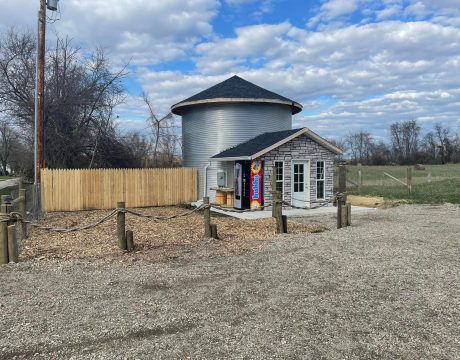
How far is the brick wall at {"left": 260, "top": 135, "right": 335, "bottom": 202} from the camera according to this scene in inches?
658

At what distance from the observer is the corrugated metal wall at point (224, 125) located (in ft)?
67.2

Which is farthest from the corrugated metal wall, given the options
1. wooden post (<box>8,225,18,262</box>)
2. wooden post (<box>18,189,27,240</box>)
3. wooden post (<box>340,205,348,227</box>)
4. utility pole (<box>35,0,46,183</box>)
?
wooden post (<box>8,225,18,262</box>)

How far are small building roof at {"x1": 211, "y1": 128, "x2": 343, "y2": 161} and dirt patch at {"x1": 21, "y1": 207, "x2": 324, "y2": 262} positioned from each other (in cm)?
359

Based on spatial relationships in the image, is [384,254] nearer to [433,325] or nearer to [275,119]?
[433,325]

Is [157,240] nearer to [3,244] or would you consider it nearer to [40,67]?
[3,244]

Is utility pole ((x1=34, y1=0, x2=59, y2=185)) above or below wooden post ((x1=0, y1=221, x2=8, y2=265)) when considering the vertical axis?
above

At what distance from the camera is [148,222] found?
1362 centimetres

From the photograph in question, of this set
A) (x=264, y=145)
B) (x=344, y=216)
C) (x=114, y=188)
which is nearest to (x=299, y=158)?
(x=264, y=145)

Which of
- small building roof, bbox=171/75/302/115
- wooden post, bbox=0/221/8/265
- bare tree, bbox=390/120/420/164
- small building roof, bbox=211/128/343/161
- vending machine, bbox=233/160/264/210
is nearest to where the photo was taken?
wooden post, bbox=0/221/8/265

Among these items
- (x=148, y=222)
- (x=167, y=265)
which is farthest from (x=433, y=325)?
(x=148, y=222)

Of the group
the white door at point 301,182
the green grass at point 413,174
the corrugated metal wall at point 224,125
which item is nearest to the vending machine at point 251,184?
the white door at point 301,182

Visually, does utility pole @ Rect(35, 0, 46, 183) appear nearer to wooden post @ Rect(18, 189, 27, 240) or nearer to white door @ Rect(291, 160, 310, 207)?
wooden post @ Rect(18, 189, 27, 240)

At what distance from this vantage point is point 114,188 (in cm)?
1898

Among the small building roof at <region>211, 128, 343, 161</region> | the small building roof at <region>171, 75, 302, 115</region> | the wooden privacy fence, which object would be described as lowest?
the wooden privacy fence
